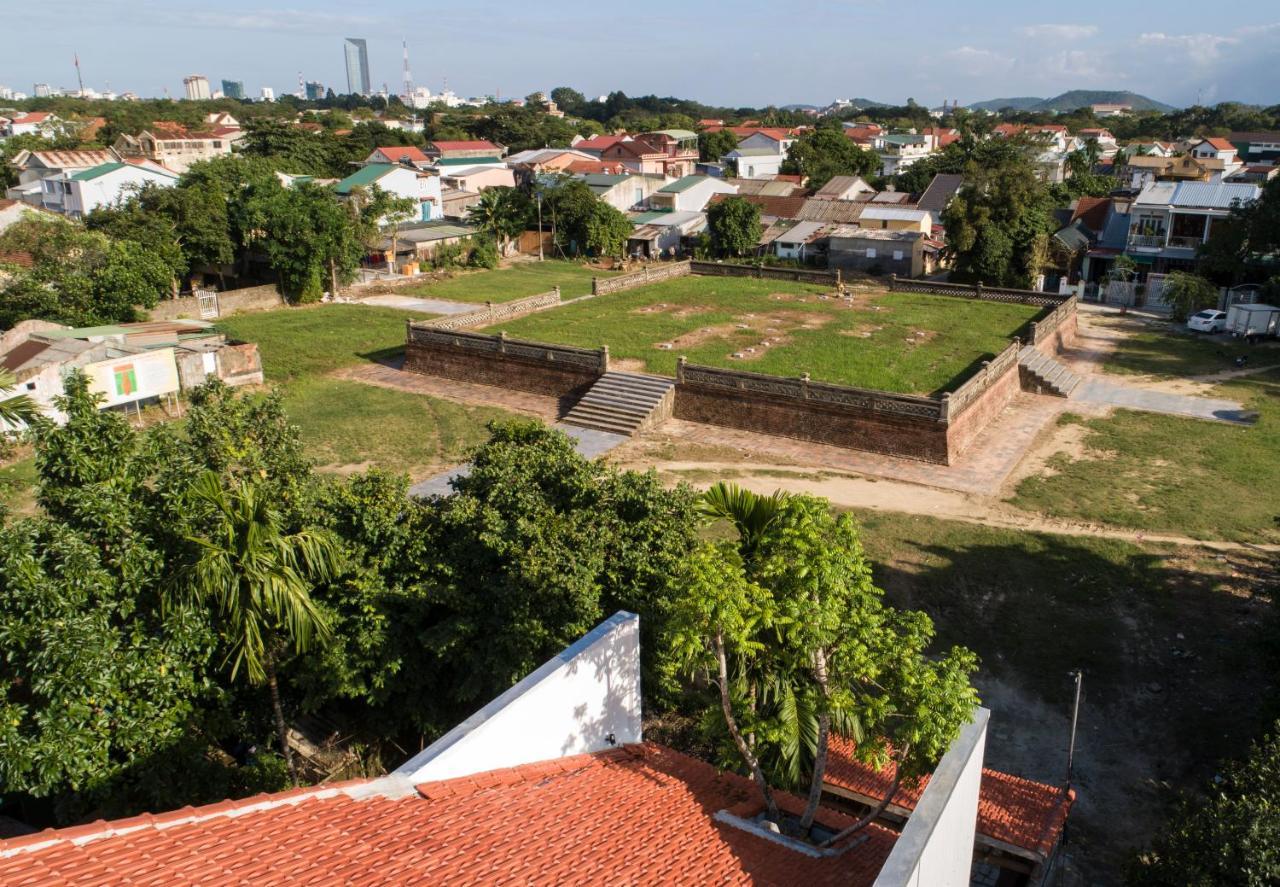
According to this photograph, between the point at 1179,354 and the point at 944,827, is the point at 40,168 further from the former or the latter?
the point at 944,827

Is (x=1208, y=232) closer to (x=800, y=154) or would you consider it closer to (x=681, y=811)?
(x=800, y=154)

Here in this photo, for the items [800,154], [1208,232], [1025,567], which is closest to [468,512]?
[1025,567]

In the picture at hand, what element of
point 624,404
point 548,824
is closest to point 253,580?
point 548,824

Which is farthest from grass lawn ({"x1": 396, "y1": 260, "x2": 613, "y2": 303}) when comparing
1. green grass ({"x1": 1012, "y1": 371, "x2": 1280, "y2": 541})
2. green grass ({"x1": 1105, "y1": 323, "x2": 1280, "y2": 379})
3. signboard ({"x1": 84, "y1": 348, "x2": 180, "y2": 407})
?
green grass ({"x1": 1012, "y1": 371, "x2": 1280, "y2": 541})

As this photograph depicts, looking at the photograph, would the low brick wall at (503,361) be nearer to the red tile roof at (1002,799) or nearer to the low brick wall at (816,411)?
the low brick wall at (816,411)

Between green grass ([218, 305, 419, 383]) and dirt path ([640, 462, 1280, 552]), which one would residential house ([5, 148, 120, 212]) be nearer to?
green grass ([218, 305, 419, 383])

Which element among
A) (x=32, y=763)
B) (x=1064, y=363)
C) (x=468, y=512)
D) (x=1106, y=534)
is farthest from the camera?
(x=1064, y=363)
